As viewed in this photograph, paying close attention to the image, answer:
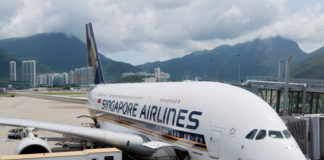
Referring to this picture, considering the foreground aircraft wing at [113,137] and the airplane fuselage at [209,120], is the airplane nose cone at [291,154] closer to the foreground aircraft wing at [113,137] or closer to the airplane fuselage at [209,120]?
the airplane fuselage at [209,120]

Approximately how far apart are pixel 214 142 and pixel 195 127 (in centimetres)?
107

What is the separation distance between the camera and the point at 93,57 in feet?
93.0

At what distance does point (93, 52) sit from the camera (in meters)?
28.2

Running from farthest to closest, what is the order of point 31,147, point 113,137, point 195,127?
point 113,137
point 31,147
point 195,127

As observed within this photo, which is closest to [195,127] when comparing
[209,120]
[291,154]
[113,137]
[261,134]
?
[209,120]

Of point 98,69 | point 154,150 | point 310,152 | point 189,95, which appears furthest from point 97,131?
point 98,69

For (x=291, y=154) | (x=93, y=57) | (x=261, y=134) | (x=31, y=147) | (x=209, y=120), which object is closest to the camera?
(x=291, y=154)

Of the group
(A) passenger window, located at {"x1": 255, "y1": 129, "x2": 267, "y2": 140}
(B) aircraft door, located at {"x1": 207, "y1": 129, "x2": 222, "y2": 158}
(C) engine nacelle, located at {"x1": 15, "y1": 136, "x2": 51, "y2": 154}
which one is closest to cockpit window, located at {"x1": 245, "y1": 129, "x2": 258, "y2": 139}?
(A) passenger window, located at {"x1": 255, "y1": 129, "x2": 267, "y2": 140}

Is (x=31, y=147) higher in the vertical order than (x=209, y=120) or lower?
lower

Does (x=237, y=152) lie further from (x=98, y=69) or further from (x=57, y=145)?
(x=98, y=69)

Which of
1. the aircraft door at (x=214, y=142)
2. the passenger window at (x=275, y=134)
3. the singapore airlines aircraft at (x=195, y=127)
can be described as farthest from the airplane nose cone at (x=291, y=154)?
the aircraft door at (x=214, y=142)

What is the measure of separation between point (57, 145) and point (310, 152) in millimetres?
17171

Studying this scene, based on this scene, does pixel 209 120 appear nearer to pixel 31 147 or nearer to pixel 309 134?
pixel 31 147

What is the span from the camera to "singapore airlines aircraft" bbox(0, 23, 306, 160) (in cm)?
894
